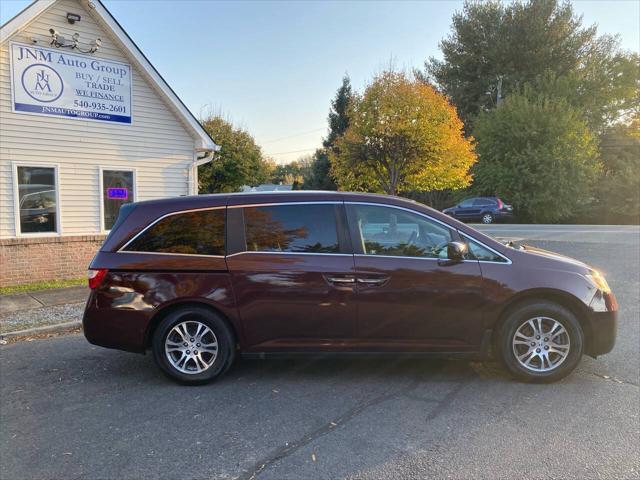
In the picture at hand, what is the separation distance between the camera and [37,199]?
9422 mm

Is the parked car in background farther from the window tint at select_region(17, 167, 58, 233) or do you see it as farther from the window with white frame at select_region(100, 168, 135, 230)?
the window tint at select_region(17, 167, 58, 233)

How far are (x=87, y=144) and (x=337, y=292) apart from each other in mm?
7969

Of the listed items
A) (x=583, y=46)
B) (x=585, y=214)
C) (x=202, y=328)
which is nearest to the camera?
(x=202, y=328)

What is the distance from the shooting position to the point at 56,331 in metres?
6.46

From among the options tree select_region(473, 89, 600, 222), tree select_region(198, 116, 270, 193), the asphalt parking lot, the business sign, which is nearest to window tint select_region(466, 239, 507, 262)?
the asphalt parking lot

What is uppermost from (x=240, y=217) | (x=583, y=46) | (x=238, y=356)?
(x=583, y=46)

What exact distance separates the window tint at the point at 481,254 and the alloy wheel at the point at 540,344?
0.63m

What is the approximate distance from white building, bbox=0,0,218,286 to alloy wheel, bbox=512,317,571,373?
8852mm

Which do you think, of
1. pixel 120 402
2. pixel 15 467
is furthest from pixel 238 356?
pixel 15 467

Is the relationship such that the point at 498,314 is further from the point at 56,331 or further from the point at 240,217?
the point at 56,331

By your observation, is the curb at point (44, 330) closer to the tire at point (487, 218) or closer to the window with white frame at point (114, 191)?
the window with white frame at point (114, 191)

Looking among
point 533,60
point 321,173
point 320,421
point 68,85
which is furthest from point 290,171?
point 320,421

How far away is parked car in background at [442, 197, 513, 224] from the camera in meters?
27.9

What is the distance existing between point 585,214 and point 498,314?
31061 mm
